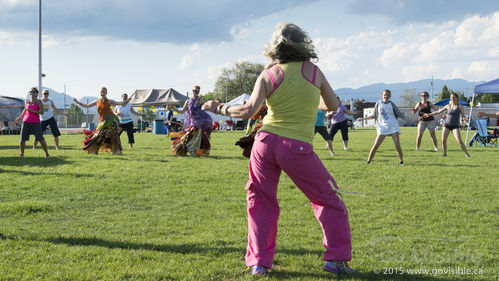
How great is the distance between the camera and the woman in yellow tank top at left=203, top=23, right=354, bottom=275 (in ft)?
11.3

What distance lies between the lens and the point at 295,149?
11.1 ft

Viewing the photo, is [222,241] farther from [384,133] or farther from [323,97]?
[384,133]

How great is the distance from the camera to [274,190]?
11.8ft

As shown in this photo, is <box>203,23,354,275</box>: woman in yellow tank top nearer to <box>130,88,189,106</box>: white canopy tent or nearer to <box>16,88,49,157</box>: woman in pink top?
<box>16,88,49,157</box>: woman in pink top

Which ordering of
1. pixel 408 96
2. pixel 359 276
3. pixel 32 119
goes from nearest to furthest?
pixel 359 276 → pixel 32 119 → pixel 408 96

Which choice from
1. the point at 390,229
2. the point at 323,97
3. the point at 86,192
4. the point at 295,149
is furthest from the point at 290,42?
the point at 86,192

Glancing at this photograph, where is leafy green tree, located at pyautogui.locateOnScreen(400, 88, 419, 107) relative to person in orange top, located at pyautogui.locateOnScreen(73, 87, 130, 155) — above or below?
above

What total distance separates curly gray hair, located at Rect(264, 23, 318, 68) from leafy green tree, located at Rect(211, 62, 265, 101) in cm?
9514

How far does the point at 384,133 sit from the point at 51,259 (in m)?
9.32

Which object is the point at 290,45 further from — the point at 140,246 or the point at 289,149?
the point at 140,246

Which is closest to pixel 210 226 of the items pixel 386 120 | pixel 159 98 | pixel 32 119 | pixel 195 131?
pixel 386 120

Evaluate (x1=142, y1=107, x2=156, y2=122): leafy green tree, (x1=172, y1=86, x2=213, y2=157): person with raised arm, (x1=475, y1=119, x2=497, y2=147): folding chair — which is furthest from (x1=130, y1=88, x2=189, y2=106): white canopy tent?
(x1=172, y1=86, x2=213, y2=157): person with raised arm

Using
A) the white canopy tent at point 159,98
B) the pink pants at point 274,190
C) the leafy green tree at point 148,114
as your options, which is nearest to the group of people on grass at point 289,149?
the pink pants at point 274,190

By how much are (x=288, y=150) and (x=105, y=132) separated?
36.2 ft
